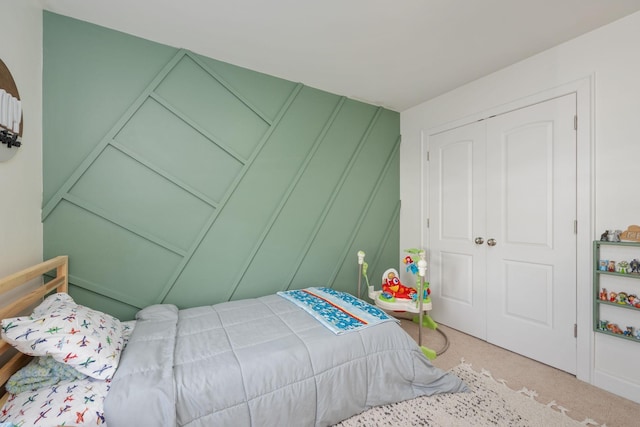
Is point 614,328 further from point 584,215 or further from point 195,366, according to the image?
point 195,366

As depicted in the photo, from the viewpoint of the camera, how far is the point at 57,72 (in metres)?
1.75

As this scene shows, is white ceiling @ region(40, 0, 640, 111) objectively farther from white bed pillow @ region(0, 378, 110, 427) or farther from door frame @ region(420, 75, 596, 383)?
white bed pillow @ region(0, 378, 110, 427)

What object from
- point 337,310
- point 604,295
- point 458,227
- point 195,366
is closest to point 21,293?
point 195,366

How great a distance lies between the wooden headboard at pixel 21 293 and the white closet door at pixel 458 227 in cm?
323

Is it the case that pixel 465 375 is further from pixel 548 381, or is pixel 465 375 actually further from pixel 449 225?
pixel 449 225

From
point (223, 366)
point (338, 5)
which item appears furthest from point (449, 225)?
point (223, 366)

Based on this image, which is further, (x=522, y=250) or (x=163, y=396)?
(x=522, y=250)

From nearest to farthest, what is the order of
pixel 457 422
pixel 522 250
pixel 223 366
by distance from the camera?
pixel 223 366 → pixel 457 422 → pixel 522 250

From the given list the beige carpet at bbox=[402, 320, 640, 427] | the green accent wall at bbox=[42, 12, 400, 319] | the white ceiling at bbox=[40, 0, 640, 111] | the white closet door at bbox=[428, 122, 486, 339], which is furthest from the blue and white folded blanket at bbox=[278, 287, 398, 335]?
the white ceiling at bbox=[40, 0, 640, 111]

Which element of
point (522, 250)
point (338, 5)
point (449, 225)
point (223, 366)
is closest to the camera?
point (223, 366)

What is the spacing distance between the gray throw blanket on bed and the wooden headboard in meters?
0.04

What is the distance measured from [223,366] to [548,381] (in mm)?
2307

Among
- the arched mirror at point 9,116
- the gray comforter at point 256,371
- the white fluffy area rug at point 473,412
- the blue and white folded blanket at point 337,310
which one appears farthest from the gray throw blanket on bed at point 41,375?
the white fluffy area rug at point 473,412

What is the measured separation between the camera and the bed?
1053 millimetres
